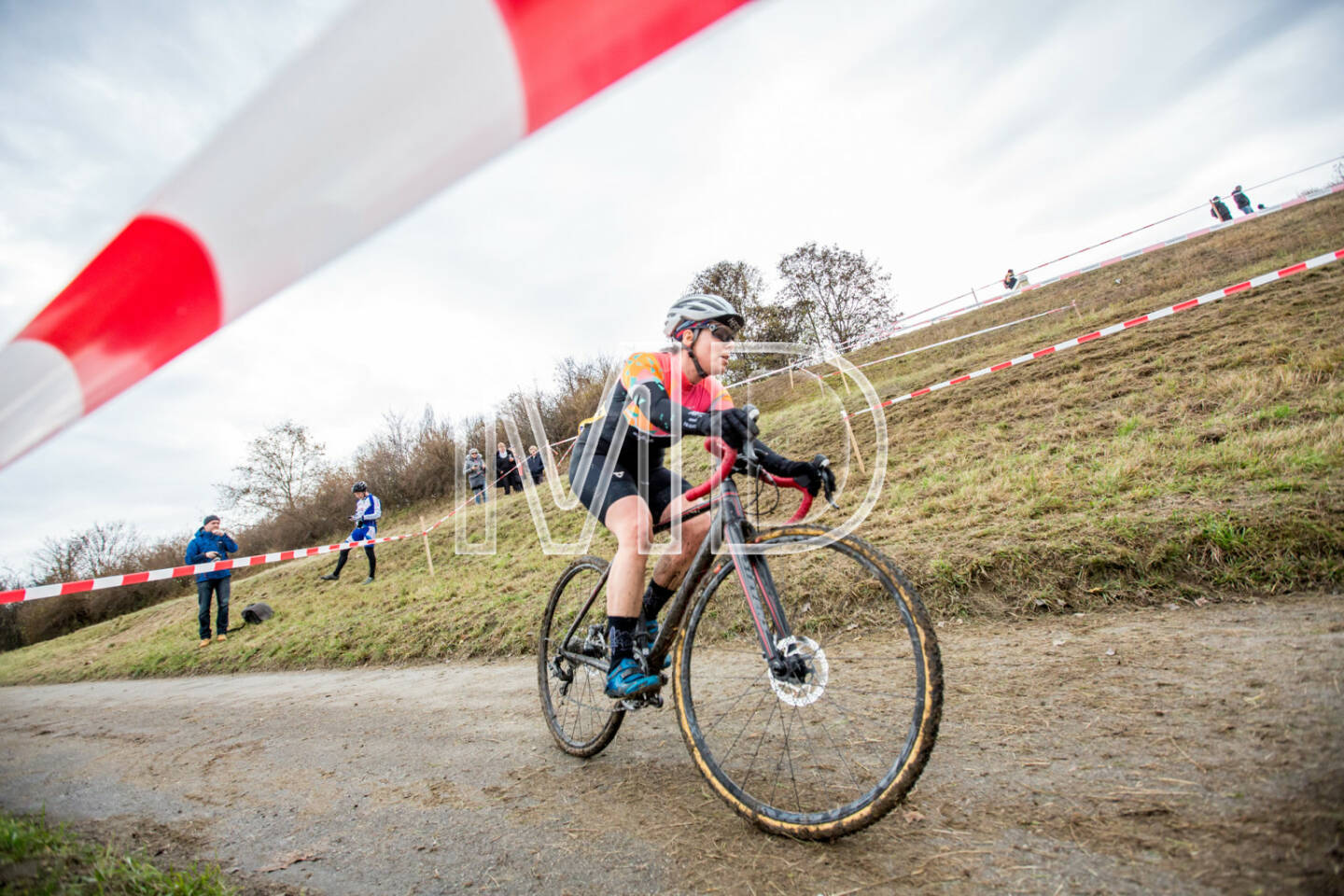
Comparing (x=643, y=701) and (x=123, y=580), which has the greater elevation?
(x=123, y=580)

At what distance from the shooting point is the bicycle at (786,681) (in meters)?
2.10

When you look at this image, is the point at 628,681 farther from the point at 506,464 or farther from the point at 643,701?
the point at 506,464

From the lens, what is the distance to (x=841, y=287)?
109 feet

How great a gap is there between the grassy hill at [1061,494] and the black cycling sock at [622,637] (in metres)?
1.53

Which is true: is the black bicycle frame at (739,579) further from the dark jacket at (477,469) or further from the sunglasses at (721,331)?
the dark jacket at (477,469)

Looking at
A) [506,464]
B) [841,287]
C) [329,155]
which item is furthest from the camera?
[841,287]

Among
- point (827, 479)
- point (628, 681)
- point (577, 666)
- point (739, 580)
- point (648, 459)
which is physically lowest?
point (577, 666)

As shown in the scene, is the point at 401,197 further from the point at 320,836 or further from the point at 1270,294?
the point at 1270,294

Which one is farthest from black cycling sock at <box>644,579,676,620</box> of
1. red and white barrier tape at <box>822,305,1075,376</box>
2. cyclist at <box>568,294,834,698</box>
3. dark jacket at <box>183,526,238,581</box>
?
red and white barrier tape at <box>822,305,1075,376</box>

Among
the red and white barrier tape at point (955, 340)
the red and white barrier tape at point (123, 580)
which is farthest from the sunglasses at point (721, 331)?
the red and white barrier tape at point (955, 340)

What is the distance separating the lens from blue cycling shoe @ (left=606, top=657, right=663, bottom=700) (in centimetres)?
292

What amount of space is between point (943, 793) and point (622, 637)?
1.51 m

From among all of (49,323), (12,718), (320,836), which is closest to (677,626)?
(320,836)

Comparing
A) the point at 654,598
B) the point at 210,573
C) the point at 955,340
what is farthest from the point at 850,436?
the point at 955,340
